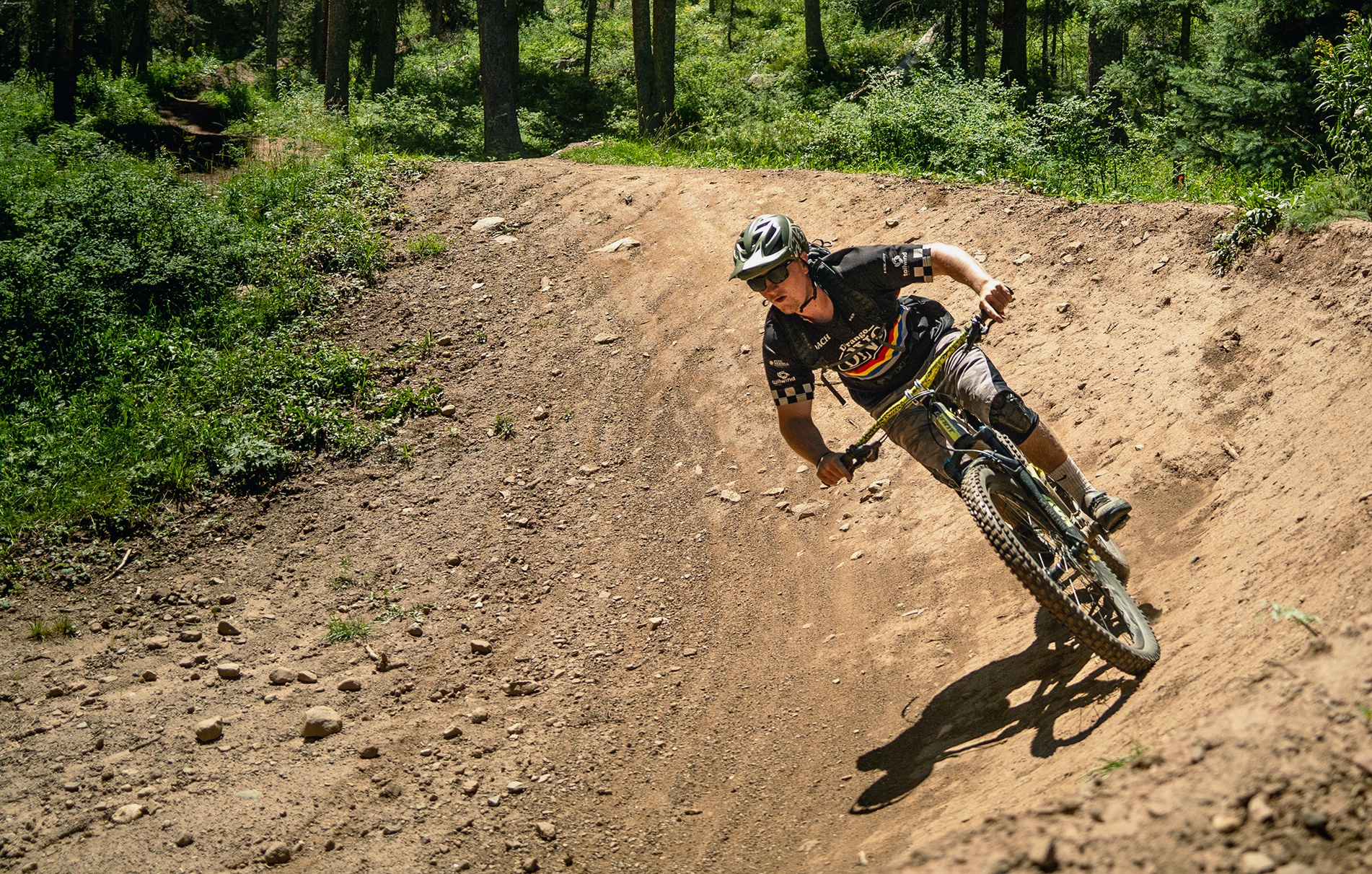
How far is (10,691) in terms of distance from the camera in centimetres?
671

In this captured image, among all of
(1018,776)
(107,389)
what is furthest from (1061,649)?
(107,389)

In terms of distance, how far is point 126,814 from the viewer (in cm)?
539

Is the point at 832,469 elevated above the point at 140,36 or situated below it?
below

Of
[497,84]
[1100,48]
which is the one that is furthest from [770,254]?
[1100,48]

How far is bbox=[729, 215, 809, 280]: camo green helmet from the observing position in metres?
4.79

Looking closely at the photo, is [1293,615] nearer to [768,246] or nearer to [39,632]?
[768,246]

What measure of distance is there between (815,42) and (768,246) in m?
25.3

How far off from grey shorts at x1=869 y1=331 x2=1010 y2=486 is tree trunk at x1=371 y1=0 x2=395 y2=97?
2237 cm

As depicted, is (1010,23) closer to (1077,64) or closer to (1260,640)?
(1077,64)

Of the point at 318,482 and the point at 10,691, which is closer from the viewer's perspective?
the point at 10,691

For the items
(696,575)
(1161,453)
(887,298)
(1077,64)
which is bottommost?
(696,575)

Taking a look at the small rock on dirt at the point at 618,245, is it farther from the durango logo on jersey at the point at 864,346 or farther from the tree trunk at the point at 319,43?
the tree trunk at the point at 319,43

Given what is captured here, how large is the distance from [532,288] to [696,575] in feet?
18.8

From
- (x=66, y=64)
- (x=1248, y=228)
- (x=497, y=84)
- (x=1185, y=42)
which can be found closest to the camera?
(x=1248, y=228)
